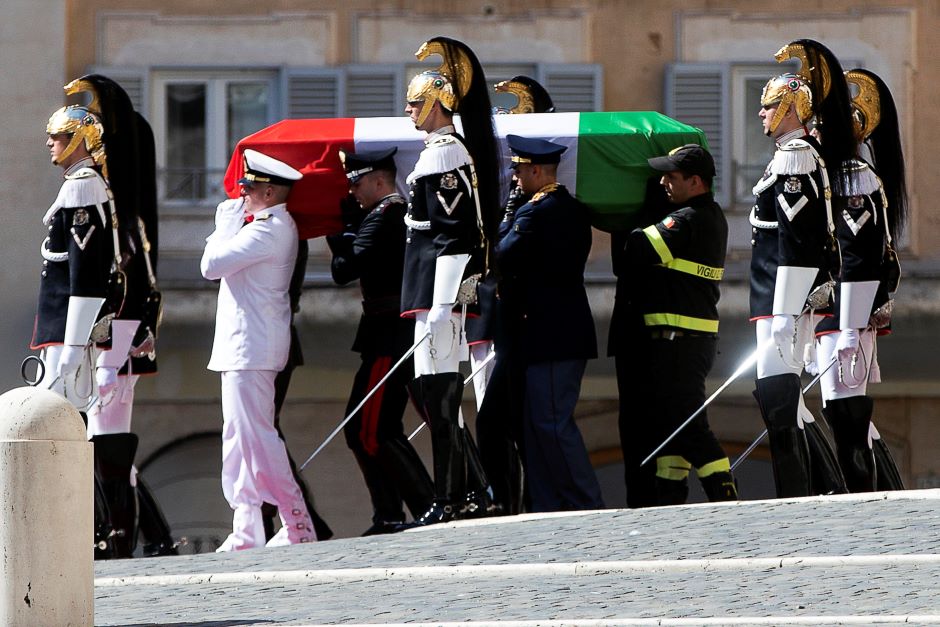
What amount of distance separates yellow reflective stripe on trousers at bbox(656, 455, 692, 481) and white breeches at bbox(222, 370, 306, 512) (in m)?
1.74

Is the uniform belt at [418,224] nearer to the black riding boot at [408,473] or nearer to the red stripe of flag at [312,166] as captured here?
the red stripe of flag at [312,166]

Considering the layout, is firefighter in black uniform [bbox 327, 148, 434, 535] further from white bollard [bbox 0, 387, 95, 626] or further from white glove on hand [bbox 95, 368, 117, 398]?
white bollard [bbox 0, 387, 95, 626]

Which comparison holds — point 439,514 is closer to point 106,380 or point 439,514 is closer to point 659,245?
point 659,245

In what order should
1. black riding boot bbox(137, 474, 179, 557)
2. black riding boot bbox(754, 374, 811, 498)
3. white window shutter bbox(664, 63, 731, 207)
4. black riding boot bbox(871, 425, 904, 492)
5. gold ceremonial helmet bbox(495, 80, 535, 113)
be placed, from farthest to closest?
1. white window shutter bbox(664, 63, 731, 207)
2. gold ceremonial helmet bbox(495, 80, 535, 113)
3. black riding boot bbox(137, 474, 179, 557)
4. black riding boot bbox(871, 425, 904, 492)
5. black riding boot bbox(754, 374, 811, 498)

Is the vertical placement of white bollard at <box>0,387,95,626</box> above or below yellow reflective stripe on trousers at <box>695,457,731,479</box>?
above

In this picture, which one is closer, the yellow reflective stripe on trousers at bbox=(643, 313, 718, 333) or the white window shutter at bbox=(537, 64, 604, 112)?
the yellow reflective stripe on trousers at bbox=(643, 313, 718, 333)

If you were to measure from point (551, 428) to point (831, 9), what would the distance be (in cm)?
822

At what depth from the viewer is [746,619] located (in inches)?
270

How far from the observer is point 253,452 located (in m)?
10.9

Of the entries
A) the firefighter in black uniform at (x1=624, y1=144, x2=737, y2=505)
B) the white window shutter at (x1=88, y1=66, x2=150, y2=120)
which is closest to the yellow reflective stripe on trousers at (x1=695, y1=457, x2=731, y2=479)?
the firefighter in black uniform at (x1=624, y1=144, x2=737, y2=505)

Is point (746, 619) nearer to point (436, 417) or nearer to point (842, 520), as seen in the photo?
point (842, 520)

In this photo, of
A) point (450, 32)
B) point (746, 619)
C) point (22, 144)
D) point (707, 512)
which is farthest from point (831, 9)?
point (746, 619)

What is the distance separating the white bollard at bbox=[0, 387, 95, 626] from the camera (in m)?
7.24

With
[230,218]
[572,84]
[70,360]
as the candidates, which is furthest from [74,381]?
[572,84]
